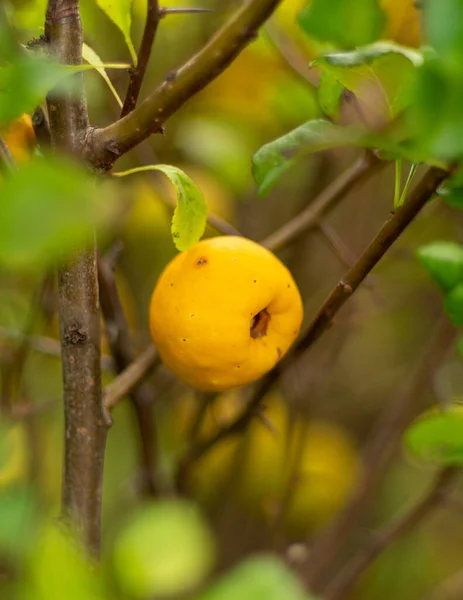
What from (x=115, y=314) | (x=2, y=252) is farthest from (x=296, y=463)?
(x=2, y=252)

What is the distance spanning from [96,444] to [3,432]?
8cm

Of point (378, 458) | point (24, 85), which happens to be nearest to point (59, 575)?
point (24, 85)

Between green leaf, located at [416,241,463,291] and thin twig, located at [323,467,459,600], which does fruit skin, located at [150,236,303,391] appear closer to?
green leaf, located at [416,241,463,291]

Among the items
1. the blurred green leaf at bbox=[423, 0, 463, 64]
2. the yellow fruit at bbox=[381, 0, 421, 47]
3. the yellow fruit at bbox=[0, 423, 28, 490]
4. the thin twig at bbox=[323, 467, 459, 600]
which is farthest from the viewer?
the yellow fruit at bbox=[381, 0, 421, 47]

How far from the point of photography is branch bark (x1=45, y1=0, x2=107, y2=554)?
1.34ft

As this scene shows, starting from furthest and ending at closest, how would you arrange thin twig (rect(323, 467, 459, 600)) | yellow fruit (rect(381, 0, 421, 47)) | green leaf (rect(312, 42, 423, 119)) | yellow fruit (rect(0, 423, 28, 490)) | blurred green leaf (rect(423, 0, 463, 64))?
yellow fruit (rect(381, 0, 421, 47)) → thin twig (rect(323, 467, 459, 600)) → yellow fruit (rect(0, 423, 28, 490)) → green leaf (rect(312, 42, 423, 119)) → blurred green leaf (rect(423, 0, 463, 64))

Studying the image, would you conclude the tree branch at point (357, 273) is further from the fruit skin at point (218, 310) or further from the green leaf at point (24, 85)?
the green leaf at point (24, 85)

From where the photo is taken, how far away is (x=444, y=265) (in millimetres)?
470

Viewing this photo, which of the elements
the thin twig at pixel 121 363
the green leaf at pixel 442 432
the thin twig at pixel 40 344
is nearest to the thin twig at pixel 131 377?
the thin twig at pixel 121 363

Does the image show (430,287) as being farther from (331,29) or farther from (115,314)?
(331,29)

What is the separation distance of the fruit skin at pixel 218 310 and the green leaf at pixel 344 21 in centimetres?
15

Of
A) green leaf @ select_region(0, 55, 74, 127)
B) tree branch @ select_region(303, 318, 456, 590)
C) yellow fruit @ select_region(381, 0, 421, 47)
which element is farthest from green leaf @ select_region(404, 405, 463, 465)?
yellow fruit @ select_region(381, 0, 421, 47)

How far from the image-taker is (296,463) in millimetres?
800

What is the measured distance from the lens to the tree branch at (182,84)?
32 cm
